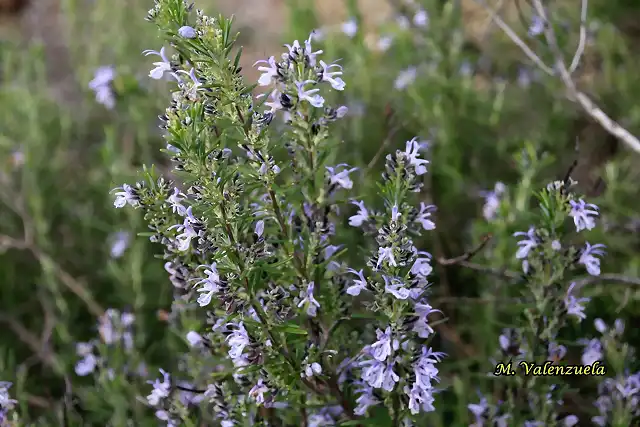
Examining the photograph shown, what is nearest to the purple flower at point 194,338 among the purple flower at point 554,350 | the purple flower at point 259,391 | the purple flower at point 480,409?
the purple flower at point 259,391

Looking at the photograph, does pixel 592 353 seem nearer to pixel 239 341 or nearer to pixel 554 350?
pixel 554 350

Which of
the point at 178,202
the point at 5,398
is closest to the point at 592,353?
the point at 178,202

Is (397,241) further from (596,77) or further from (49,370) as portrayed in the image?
(596,77)

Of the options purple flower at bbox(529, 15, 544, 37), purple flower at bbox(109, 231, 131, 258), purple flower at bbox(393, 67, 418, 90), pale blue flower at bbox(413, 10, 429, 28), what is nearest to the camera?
purple flower at bbox(529, 15, 544, 37)

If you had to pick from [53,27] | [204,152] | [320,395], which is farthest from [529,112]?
[53,27]

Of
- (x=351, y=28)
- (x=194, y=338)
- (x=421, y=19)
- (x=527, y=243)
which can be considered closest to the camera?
(x=527, y=243)

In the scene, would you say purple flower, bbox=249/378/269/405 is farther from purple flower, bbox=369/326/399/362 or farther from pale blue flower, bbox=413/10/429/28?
pale blue flower, bbox=413/10/429/28

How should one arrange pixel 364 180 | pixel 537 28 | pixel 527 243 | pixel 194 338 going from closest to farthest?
pixel 527 243 → pixel 194 338 → pixel 364 180 → pixel 537 28
